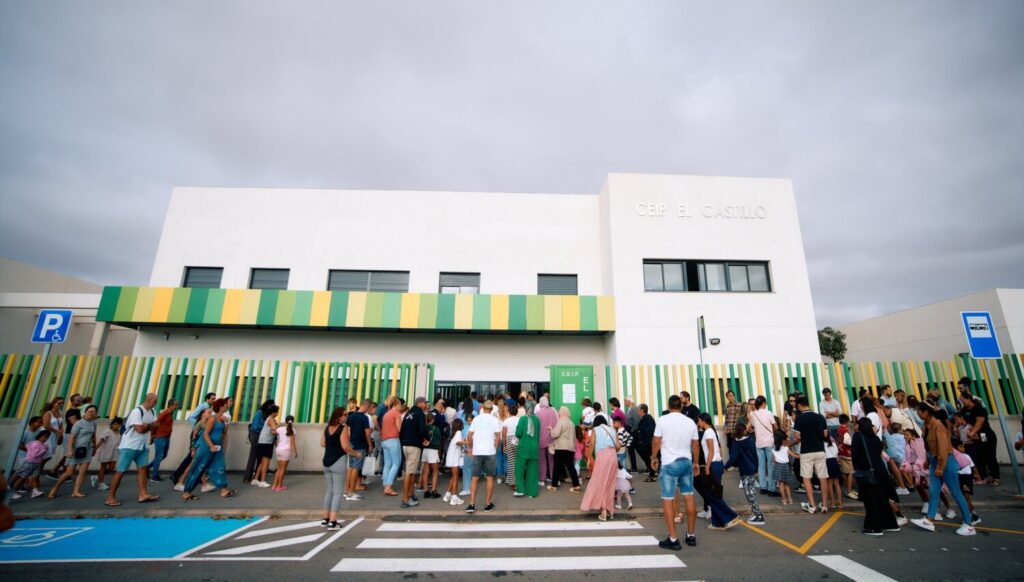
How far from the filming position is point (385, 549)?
6078mm

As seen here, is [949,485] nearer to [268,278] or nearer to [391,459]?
[391,459]

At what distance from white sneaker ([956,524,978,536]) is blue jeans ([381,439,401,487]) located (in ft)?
32.0

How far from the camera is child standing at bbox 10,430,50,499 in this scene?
850 cm

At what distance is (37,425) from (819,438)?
1589 cm

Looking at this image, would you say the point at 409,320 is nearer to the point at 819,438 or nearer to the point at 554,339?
the point at 554,339

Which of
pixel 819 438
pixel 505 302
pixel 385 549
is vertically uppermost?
pixel 505 302

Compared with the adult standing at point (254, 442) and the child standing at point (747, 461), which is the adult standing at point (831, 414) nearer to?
the child standing at point (747, 461)

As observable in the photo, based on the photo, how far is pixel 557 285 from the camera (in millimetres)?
17188

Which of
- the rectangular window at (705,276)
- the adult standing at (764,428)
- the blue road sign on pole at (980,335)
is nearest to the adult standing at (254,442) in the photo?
the adult standing at (764,428)

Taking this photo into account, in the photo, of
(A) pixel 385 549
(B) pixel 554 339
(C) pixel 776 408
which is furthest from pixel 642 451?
(A) pixel 385 549

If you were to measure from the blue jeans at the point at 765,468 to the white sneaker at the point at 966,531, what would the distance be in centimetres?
281

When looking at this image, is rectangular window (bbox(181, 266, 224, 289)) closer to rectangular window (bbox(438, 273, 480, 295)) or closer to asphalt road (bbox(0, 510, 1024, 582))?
rectangular window (bbox(438, 273, 480, 295))

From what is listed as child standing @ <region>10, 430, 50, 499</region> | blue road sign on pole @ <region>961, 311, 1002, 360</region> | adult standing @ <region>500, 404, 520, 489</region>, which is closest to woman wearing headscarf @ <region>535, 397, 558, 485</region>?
adult standing @ <region>500, 404, 520, 489</region>

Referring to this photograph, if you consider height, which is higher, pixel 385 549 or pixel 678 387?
pixel 678 387
